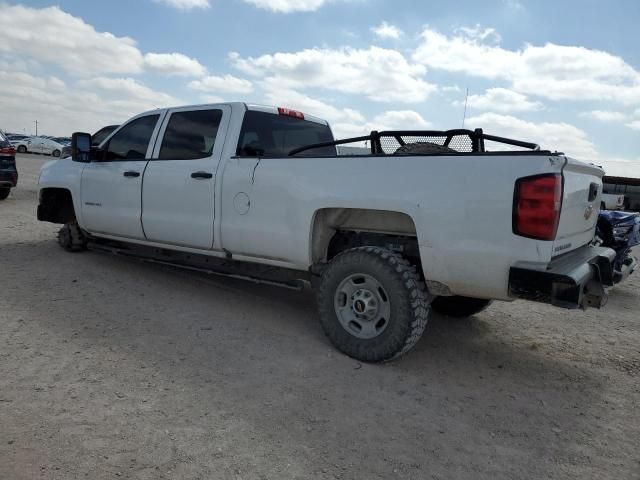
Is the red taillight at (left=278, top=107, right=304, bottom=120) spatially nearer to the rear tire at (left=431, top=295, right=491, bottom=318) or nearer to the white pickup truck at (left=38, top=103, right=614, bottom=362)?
the white pickup truck at (left=38, top=103, right=614, bottom=362)

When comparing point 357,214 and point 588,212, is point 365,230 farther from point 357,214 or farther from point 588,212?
point 588,212

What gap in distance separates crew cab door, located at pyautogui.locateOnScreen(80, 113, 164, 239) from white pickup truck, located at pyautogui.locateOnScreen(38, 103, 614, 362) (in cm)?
2

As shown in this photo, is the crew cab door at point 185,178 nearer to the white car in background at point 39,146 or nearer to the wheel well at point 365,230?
the wheel well at point 365,230

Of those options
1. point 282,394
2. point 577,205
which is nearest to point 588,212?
point 577,205

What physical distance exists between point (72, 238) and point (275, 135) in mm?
3317

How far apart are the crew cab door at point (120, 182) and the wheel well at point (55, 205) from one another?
2.55 feet

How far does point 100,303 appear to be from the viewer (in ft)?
14.8

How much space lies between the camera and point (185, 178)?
4.64 meters

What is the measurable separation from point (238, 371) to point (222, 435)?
2.59ft

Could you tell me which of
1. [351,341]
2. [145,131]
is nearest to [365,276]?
[351,341]

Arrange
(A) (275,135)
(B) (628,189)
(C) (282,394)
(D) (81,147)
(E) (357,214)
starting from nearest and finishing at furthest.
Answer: (C) (282,394), (E) (357,214), (A) (275,135), (D) (81,147), (B) (628,189)

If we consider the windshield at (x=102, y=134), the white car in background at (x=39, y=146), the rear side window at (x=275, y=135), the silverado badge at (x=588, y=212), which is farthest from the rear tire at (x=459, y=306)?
the white car in background at (x=39, y=146)

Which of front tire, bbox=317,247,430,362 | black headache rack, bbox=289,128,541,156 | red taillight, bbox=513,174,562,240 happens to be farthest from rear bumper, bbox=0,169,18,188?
red taillight, bbox=513,174,562,240

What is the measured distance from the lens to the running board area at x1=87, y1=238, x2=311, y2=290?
420 centimetres
